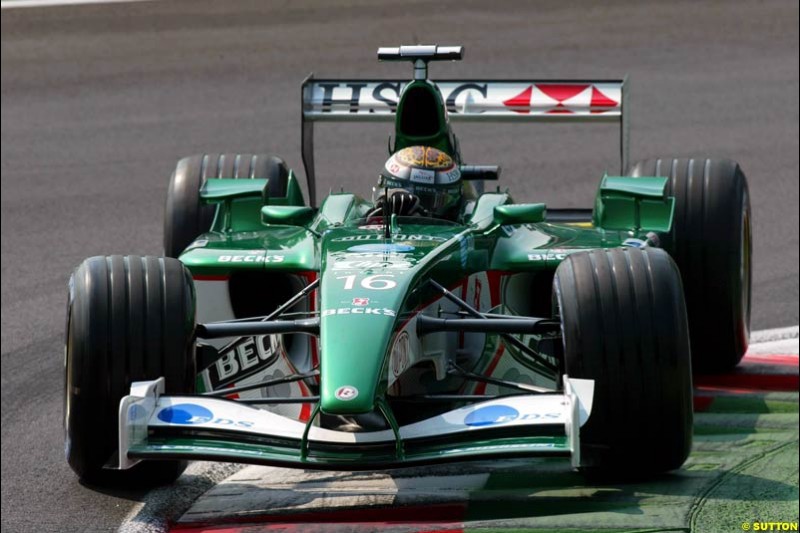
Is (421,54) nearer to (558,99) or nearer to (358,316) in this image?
(558,99)

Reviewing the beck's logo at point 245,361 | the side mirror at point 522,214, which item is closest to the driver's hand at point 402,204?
the side mirror at point 522,214

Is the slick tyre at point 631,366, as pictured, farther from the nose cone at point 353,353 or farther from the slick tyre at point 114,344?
the slick tyre at point 114,344

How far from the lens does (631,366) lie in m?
6.39

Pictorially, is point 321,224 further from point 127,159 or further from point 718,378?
point 127,159

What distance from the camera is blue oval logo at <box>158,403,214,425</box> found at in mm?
5996

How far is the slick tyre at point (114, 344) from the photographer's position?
639 cm

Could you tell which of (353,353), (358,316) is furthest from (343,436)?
(358,316)

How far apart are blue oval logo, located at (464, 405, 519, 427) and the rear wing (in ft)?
11.6

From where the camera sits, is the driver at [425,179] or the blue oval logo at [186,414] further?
the driver at [425,179]

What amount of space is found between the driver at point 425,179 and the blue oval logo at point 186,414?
2.09 m

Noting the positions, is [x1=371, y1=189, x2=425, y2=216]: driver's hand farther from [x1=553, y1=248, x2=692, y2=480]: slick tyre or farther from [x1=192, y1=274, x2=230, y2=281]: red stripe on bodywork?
[x1=553, y1=248, x2=692, y2=480]: slick tyre

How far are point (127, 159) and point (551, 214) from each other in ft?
20.1

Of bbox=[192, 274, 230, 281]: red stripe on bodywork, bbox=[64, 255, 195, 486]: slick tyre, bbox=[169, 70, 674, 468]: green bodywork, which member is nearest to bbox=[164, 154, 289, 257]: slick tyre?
bbox=[169, 70, 674, 468]: green bodywork

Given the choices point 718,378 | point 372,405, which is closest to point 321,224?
point 372,405
